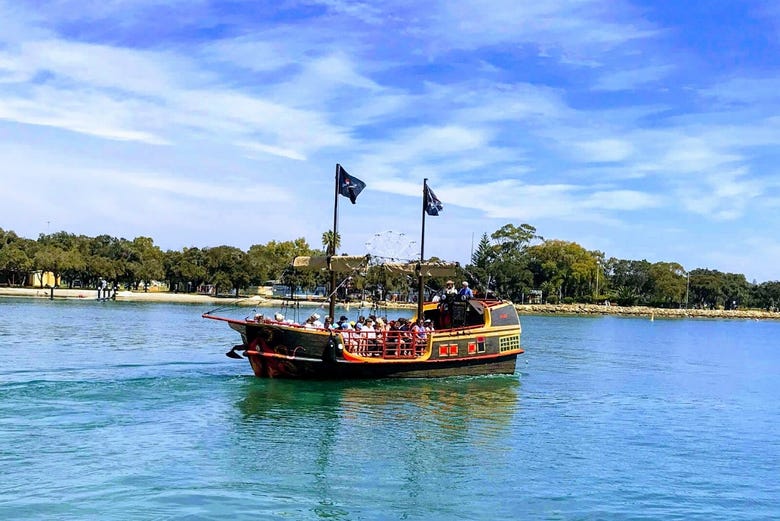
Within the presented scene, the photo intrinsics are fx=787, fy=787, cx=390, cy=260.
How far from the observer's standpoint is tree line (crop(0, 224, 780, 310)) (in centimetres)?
11781

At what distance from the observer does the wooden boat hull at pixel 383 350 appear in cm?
2875

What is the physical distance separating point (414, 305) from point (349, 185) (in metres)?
89.5

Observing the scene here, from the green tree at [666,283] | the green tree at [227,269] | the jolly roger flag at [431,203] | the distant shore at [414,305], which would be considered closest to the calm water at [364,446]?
the jolly roger flag at [431,203]

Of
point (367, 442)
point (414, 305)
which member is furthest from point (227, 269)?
point (367, 442)

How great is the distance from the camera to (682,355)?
5953cm

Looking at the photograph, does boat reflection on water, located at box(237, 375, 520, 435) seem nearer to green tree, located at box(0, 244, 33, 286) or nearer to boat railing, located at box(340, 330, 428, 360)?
boat railing, located at box(340, 330, 428, 360)

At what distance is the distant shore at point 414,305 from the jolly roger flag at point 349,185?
46.4 meters

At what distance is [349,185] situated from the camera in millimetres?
33188

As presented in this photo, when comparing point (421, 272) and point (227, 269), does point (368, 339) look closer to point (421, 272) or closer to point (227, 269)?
point (421, 272)

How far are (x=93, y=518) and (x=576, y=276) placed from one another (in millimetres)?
144454

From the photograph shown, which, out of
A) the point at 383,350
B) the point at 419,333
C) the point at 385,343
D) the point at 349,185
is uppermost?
the point at 349,185

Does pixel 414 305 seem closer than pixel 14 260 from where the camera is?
No

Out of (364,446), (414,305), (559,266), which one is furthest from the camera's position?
(559,266)

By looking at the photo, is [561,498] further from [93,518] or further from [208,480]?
[93,518]
